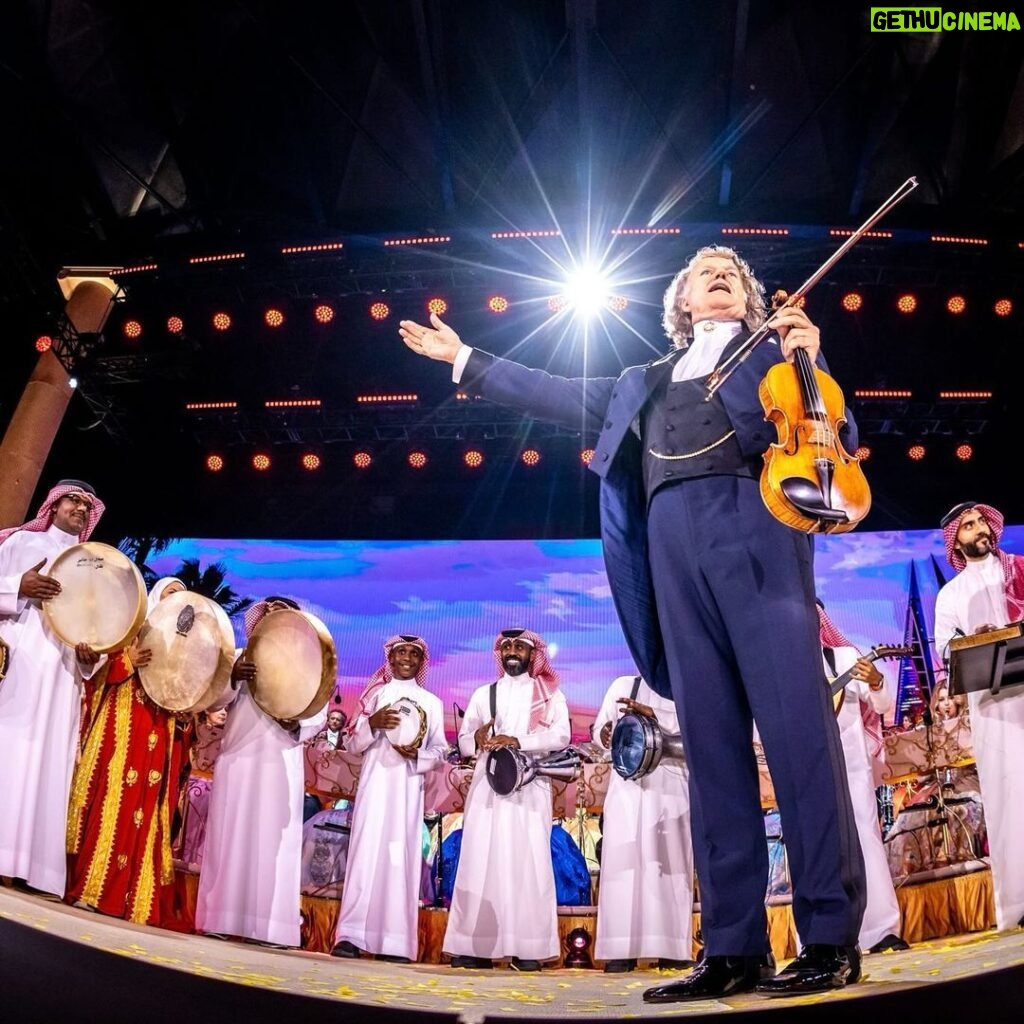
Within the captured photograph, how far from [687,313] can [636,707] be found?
105 inches

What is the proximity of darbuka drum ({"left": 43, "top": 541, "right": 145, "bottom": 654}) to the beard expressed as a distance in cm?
232

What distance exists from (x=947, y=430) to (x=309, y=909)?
617cm

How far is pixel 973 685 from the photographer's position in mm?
3682

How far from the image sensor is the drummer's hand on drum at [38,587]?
4.41 metres

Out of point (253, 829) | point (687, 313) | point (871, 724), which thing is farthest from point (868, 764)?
point (687, 313)

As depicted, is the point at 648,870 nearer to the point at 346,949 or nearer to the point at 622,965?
the point at 622,965

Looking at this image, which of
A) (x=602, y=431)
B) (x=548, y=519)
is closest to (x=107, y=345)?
(x=548, y=519)

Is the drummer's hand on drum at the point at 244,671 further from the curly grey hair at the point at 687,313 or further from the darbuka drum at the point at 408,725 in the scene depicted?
the curly grey hair at the point at 687,313

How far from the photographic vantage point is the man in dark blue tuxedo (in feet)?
6.55

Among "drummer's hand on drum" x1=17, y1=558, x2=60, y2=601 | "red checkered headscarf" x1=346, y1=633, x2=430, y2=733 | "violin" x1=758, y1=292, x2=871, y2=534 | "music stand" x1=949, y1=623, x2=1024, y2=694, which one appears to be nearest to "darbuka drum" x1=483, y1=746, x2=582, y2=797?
"red checkered headscarf" x1=346, y1=633, x2=430, y2=733

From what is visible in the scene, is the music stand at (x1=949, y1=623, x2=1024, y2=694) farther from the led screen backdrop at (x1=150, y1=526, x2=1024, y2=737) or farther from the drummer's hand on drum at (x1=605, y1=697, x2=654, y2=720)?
the led screen backdrop at (x1=150, y1=526, x2=1024, y2=737)

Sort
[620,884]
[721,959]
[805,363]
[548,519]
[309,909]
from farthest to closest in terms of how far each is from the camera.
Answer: [548,519] → [309,909] → [620,884] → [805,363] → [721,959]

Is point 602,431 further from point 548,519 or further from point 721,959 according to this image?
point 548,519

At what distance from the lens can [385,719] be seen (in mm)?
5582
